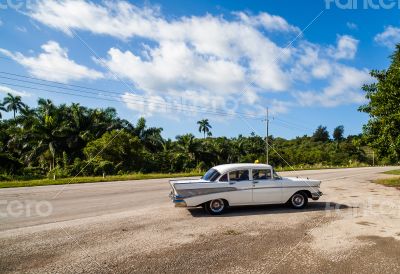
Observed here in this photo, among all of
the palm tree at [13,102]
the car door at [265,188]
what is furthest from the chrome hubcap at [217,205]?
the palm tree at [13,102]

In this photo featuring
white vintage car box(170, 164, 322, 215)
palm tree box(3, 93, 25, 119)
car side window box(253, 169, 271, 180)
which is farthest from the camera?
palm tree box(3, 93, 25, 119)

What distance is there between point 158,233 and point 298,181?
545cm

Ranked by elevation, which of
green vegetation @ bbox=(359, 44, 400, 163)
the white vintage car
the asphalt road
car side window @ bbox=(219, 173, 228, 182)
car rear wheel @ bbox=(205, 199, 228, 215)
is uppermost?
green vegetation @ bbox=(359, 44, 400, 163)

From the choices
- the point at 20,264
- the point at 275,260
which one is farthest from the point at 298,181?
the point at 20,264

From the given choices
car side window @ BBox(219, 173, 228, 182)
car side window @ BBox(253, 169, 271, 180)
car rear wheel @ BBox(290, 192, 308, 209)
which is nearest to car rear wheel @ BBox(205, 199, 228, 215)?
car side window @ BBox(219, 173, 228, 182)

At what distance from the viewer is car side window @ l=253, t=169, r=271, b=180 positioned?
404 inches

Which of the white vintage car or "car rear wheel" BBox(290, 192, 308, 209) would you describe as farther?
"car rear wheel" BBox(290, 192, 308, 209)

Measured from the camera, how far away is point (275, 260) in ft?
19.0

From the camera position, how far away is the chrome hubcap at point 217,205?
31.8ft

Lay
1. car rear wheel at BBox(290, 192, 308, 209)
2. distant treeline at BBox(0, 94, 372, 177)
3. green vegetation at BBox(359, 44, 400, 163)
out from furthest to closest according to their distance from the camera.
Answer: distant treeline at BBox(0, 94, 372, 177), green vegetation at BBox(359, 44, 400, 163), car rear wheel at BBox(290, 192, 308, 209)

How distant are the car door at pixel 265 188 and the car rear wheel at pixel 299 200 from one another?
55 cm

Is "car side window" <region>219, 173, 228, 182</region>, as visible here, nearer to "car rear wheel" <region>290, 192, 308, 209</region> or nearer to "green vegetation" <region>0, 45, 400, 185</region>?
"car rear wheel" <region>290, 192, 308, 209</region>

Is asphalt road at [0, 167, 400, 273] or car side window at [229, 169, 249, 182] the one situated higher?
car side window at [229, 169, 249, 182]

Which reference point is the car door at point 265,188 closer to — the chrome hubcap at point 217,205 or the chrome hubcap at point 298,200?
the chrome hubcap at point 298,200
